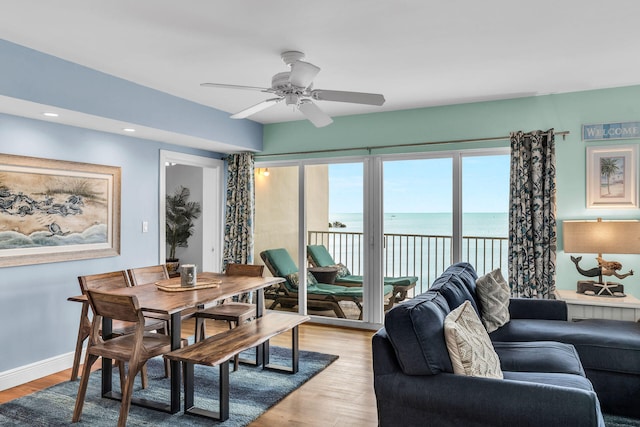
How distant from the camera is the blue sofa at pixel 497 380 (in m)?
1.78

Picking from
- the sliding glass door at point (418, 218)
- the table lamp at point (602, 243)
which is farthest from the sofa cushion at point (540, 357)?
the sliding glass door at point (418, 218)

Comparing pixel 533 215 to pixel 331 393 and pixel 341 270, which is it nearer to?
pixel 341 270

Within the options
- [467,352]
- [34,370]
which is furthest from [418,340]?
[34,370]

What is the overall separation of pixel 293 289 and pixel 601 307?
325cm

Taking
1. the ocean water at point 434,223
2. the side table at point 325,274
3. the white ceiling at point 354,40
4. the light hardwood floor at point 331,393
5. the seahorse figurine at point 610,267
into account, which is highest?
the white ceiling at point 354,40

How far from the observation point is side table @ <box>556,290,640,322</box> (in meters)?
3.51

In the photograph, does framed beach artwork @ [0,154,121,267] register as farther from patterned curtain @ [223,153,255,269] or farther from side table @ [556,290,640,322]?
side table @ [556,290,640,322]

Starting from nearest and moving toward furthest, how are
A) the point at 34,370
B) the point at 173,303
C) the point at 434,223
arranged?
the point at 173,303, the point at 34,370, the point at 434,223

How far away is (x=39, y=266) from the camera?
11.9ft

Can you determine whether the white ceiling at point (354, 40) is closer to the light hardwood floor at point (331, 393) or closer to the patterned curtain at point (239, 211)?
the patterned curtain at point (239, 211)

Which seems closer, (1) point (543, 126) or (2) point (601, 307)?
(2) point (601, 307)

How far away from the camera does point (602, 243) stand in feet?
11.8

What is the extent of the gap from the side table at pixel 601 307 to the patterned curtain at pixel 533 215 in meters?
0.32

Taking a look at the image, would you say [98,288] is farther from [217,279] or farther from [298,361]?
[298,361]
